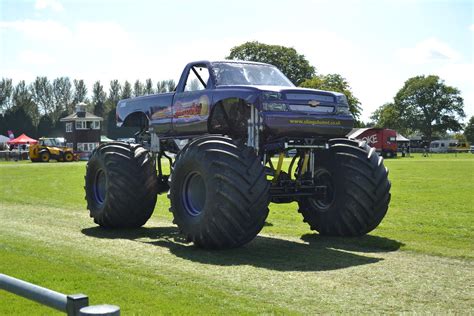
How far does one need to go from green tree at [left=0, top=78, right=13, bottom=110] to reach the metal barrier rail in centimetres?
10965

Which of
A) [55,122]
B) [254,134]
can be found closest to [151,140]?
[254,134]

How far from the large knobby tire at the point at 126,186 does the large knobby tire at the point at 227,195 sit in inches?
94.4

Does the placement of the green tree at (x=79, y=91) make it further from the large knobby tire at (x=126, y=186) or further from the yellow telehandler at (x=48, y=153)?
the large knobby tire at (x=126, y=186)

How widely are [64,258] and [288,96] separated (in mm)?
4092

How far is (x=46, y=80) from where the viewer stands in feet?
375

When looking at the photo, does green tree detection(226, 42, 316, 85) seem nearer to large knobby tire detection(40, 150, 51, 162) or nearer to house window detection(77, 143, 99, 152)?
house window detection(77, 143, 99, 152)

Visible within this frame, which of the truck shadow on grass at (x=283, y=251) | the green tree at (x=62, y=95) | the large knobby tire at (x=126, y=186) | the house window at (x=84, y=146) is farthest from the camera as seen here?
the green tree at (x=62, y=95)

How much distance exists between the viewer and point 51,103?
377 ft

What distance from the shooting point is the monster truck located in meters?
9.01

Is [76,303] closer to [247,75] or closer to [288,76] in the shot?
[247,75]

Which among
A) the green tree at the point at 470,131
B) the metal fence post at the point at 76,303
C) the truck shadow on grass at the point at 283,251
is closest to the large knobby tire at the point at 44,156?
the truck shadow on grass at the point at 283,251

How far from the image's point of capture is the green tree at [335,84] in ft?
271

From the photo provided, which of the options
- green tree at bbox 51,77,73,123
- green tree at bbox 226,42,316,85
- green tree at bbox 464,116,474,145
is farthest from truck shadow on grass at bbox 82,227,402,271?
green tree at bbox 464,116,474,145

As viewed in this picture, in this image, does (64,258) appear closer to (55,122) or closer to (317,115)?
(317,115)
